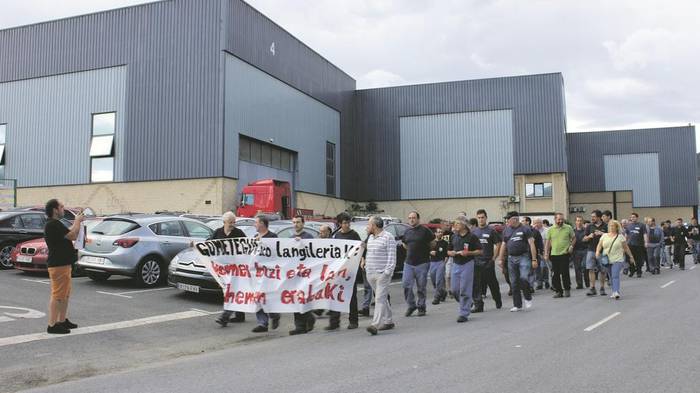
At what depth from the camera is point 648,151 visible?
56.3 m

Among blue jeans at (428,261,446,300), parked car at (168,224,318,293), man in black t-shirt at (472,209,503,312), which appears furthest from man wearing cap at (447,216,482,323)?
parked car at (168,224,318,293)

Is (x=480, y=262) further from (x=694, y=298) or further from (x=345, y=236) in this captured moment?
(x=694, y=298)

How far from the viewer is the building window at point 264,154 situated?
108 ft

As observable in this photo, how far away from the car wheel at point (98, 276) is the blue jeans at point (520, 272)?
28.1 feet

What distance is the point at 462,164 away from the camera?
45.2 meters

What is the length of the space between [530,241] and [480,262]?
44.4 inches

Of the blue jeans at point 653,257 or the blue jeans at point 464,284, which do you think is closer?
the blue jeans at point 464,284

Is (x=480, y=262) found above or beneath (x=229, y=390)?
above

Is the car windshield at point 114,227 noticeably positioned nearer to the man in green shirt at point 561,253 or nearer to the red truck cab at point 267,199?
the man in green shirt at point 561,253

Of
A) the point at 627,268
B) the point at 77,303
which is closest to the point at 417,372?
the point at 77,303

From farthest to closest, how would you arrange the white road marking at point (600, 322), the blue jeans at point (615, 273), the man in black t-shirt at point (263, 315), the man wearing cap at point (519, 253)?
the blue jeans at point (615, 273) → the man wearing cap at point (519, 253) → the man in black t-shirt at point (263, 315) → the white road marking at point (600, 322)

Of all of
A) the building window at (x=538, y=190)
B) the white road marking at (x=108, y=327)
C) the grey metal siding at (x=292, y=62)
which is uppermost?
the grey metal siding at (x=292, y=62)

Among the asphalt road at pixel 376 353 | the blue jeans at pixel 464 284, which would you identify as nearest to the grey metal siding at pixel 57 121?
the asphalt road at pixel 376 353

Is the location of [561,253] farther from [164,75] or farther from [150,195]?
[164,75]
